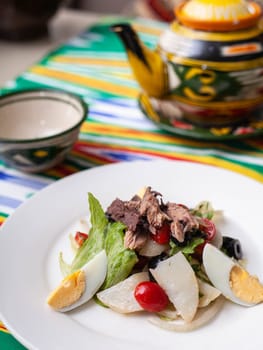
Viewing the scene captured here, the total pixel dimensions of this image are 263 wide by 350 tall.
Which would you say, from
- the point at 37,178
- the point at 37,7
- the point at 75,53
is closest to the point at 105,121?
the point at 37,178

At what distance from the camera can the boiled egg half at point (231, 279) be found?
66cm

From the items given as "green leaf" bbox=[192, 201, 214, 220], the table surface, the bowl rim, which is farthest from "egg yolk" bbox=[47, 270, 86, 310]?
the table surface

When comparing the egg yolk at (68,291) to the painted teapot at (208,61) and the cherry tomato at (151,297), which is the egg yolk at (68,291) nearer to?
the cherry tomato at (151,297)

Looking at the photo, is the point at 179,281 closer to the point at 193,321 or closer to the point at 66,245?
the point at 193,321

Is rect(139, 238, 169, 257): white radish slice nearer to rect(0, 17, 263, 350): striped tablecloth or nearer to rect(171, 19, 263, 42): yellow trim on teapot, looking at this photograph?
rect(0, 17, 263, 350): striped tablecloth

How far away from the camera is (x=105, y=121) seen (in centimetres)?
118

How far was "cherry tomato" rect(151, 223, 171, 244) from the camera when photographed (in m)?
0.70

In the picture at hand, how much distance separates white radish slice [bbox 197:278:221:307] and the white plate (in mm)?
21

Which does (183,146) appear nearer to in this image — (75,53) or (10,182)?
(10,182)

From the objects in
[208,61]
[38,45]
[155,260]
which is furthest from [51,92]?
[38,45]

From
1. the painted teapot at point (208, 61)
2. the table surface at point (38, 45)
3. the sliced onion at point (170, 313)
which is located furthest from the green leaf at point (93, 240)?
the table surface at point (38, 45)

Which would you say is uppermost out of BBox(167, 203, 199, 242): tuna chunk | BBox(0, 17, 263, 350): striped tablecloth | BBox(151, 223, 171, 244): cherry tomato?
BBox(167, 203, 199, 242): tuna chunk

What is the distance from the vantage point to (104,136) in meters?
1.12

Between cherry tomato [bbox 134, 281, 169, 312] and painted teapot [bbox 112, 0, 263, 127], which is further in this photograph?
painted teapot [bbox 112, 0, 263, 127]
